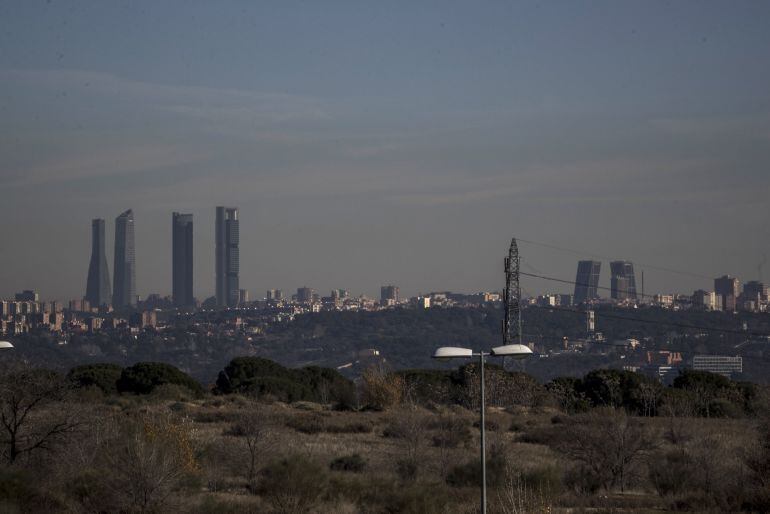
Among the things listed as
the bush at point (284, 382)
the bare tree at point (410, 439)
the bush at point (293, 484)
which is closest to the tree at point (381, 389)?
the bush at point (284, 382)

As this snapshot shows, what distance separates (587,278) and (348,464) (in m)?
126

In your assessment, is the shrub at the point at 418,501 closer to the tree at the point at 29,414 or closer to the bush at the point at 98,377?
the tree at the point at 29,414

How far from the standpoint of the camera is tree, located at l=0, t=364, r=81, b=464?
24000 mm

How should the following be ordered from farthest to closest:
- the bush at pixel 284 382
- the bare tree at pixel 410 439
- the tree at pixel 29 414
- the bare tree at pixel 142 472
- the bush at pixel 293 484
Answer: the bush at pixel 284 382 → the bare tree at pixel 410 439 → the tree at pixel 29 414 → the bush at pixel 293 484 → the bare tree at pixel 142 472

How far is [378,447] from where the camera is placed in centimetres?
3369

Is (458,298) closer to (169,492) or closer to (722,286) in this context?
(722,286)

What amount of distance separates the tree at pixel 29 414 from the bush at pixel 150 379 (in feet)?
79.2

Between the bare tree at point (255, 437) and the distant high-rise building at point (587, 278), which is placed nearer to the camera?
the bare tree at point (255, 437)

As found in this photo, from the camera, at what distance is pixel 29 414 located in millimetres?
25109

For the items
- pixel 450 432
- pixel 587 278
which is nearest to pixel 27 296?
pixel 587 278

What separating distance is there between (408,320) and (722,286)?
48860 mm

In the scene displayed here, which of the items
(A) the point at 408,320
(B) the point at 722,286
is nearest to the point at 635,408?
(A) the point at 408,320

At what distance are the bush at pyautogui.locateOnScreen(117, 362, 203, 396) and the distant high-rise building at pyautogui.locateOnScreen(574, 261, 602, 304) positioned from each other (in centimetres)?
9992

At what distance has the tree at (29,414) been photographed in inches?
945
